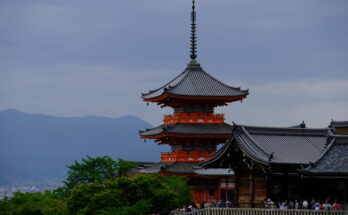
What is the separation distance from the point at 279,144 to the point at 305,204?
21.9 feet

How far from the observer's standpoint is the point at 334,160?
47031 millimetres

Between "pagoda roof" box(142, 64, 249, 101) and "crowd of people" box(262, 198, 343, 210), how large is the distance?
22.5m

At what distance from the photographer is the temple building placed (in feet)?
159

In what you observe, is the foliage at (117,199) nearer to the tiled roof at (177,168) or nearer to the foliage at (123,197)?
the foliage at (123,197)

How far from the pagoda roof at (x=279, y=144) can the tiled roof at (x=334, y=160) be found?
737mm

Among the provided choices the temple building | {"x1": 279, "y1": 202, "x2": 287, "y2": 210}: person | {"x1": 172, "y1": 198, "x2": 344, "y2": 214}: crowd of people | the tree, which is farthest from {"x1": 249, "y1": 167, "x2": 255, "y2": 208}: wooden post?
the tree

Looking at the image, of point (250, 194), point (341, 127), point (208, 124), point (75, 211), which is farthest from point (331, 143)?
point (208, 124)

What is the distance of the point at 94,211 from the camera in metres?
54.5

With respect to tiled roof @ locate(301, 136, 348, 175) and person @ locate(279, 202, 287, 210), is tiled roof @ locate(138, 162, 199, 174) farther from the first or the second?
tiled roof @ locate(301, 136, 348, 175)

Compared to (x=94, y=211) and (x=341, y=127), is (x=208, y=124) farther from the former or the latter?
(x=94, y=211)

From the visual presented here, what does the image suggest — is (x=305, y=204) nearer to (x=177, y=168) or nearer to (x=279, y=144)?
(x=279, y=144)

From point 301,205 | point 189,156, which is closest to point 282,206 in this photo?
point 301,205

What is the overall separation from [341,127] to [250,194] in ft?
40.2

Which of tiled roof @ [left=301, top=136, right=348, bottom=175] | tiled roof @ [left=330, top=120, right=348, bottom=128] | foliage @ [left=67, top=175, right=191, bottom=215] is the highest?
tiled roof @ [left=330, top=120, right=348, bottom=128]
